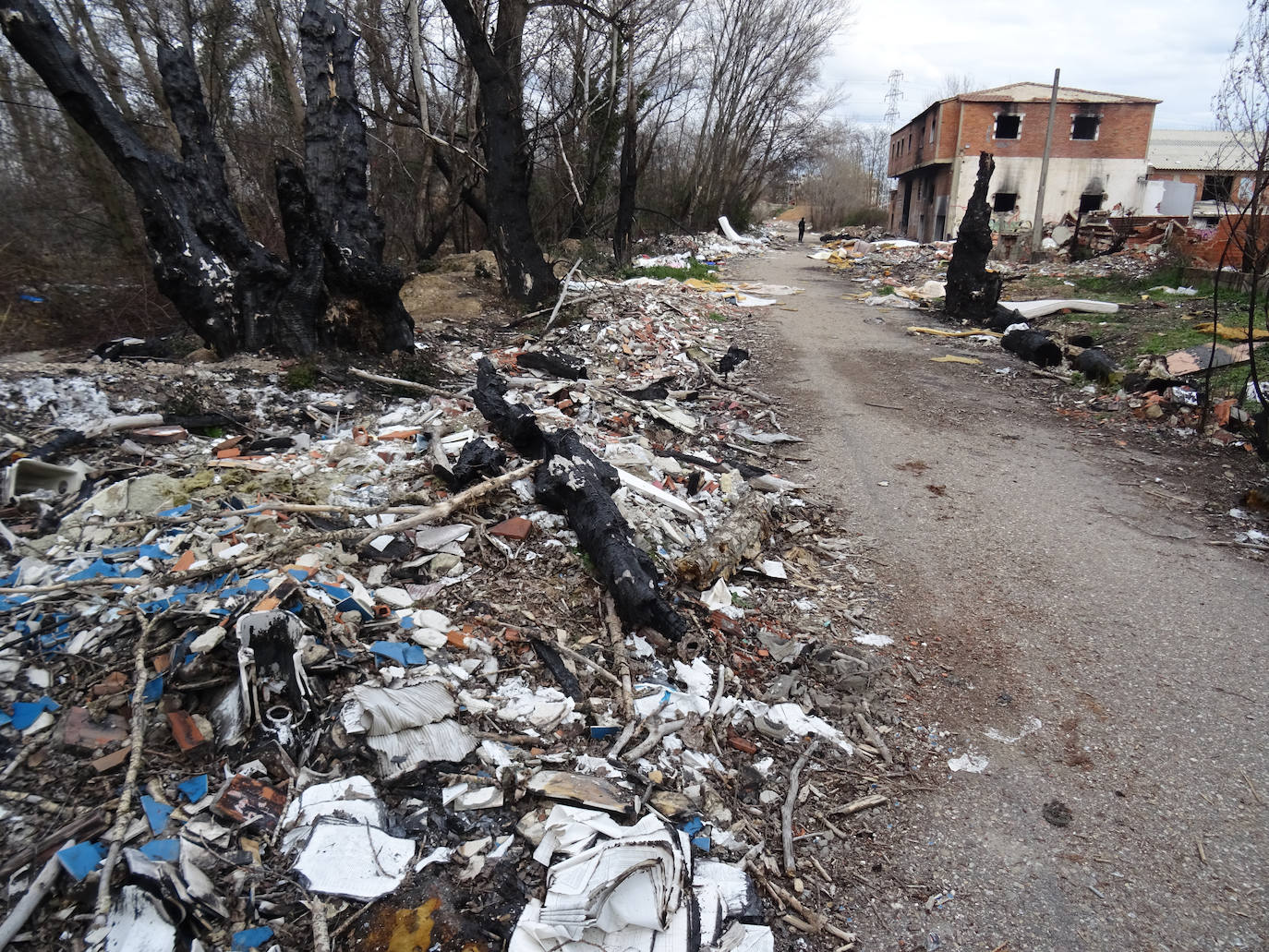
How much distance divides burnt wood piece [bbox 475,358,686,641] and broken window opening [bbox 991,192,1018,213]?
32.4 meters

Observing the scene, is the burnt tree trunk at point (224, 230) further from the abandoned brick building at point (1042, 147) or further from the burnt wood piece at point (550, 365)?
the abandoned brick building at point (1042, 147)

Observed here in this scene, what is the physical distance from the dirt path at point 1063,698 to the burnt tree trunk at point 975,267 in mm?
5801

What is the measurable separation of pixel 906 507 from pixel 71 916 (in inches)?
197

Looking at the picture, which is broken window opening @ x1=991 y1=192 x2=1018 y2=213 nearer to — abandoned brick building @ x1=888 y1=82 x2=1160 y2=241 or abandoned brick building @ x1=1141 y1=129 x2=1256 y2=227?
abandoned brick building @ x1=888 y1=82 x2=1160 y2=241

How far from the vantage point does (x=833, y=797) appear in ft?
8.97

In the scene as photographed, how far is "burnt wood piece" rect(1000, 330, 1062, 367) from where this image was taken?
9148 mm

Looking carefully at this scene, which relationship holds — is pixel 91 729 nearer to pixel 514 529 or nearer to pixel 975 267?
pixel 514 529

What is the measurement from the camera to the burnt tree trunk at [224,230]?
529 centimetres

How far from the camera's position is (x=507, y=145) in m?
9.05

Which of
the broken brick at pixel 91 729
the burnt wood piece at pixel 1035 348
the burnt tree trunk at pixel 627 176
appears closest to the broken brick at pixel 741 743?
the broken brick at pixel 91 729

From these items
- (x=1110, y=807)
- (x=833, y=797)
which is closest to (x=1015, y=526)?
(x=1110, y=807)

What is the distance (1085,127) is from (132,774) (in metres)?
37.8

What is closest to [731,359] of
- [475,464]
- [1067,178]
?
[475,464]

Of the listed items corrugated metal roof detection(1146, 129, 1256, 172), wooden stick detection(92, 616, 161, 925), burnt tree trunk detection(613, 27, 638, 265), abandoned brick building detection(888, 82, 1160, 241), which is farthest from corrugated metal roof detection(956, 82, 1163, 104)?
wooden stick detection(92, 616, 161, 925)
